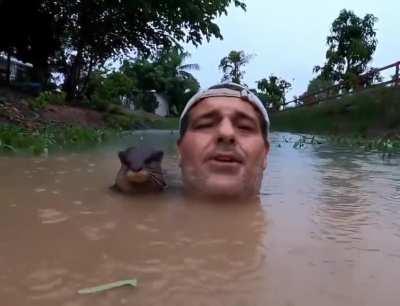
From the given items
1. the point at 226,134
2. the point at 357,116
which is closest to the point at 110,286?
the point at 226,134

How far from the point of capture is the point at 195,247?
83.4 inches

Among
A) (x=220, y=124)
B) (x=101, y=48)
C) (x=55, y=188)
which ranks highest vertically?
(x=101, y=48)

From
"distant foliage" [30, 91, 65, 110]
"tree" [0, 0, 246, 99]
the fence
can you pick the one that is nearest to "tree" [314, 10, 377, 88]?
the fence

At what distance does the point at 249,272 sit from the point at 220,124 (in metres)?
1.68

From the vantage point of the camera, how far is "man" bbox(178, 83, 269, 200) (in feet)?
10.7

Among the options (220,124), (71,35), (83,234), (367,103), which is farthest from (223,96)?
(71,35)

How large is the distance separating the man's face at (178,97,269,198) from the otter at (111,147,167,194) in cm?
21

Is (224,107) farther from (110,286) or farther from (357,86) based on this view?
(357,86)

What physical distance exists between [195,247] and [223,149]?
1.23 m

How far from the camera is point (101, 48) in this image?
22688 mm

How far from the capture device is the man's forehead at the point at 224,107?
11.1 feet

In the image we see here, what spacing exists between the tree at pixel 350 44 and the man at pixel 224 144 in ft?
72.4

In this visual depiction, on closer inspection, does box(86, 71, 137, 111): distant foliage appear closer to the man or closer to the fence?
the fence

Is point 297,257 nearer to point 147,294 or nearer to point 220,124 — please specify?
point 147,294
